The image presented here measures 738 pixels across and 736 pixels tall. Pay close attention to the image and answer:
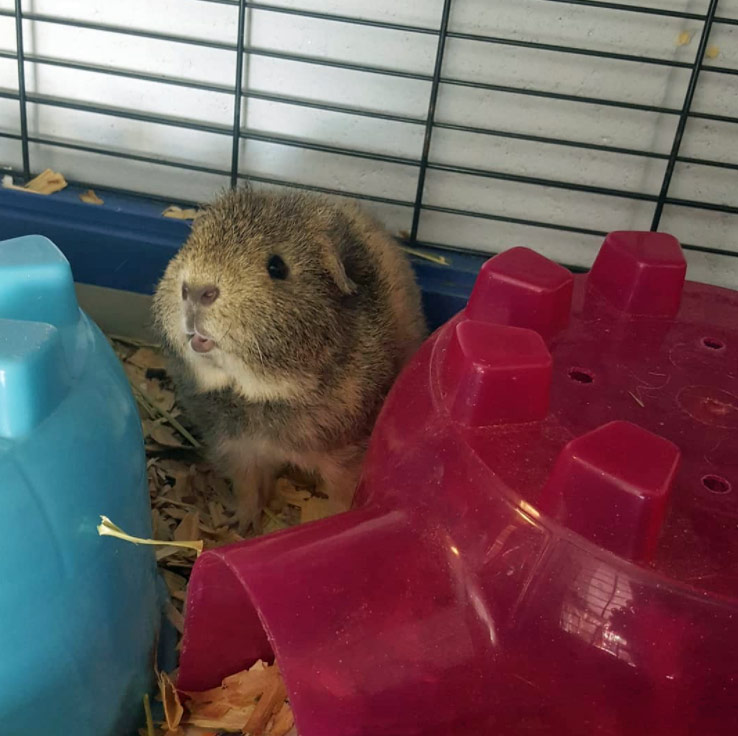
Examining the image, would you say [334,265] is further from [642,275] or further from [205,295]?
[642,275]

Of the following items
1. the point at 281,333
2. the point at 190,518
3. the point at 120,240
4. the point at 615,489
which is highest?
the point at 615,489

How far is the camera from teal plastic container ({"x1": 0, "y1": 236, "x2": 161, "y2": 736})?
2.95 ft

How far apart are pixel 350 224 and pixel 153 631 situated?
0.82m

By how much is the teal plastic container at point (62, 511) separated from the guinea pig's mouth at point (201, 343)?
20 cm

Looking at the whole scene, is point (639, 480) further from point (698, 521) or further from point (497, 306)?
point (497, 306)

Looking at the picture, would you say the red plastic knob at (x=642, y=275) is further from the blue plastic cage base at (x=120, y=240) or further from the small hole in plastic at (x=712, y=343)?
the blue plastic cage base at (x=120, y=240)

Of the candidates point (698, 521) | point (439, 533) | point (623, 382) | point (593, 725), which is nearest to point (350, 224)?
point (623, 382)

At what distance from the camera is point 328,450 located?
1570mm

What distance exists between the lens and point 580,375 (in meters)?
1.17

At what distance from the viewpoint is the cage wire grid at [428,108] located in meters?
1.74

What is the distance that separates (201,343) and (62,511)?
1.50ft

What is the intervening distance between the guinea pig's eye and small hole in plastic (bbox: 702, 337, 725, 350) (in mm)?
664

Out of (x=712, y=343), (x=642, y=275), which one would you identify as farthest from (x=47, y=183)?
A: (x=712, y=343)

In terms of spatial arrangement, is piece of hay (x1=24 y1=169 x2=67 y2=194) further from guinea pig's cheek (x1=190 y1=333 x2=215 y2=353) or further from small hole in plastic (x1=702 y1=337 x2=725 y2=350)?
small hole in plastic (x1=702 y1=337 x2=725 y2=350)
